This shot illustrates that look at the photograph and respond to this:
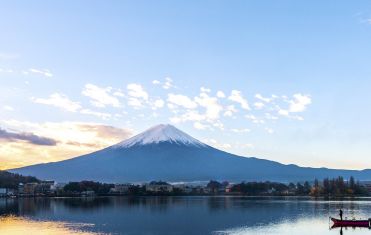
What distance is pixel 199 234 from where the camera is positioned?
20578mm

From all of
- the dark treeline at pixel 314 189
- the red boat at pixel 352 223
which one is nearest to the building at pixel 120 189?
the dark treeline at pixel 314 189

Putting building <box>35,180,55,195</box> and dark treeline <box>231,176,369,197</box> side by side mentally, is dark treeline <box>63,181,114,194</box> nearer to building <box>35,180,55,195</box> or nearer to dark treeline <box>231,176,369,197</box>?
building <box>35,180,55,195</box>

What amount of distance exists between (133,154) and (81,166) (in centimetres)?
1516

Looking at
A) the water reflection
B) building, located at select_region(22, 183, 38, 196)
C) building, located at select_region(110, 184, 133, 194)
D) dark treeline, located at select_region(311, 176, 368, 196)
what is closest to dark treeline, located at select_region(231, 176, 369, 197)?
dark treeline, located at select_region(311, 176, 368, 196)

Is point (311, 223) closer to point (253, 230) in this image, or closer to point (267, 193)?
point (253, 230)

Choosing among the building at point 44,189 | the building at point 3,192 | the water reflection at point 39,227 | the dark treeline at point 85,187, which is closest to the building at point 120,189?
the dark treeline at point 85,187

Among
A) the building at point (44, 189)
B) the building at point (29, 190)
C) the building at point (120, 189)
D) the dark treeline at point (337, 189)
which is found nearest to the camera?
the dark treeline at point (337, 189)

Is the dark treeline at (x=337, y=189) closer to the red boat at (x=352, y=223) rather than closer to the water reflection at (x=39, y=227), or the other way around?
the red boat at (x=352, y=223)

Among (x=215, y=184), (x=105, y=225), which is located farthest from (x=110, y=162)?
(x=105, y=225)

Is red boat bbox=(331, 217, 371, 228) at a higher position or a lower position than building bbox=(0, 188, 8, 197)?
higher

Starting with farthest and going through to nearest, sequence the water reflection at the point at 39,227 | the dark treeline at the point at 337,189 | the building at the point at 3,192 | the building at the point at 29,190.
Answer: the building at the point at 29,190
the building at the point at 3,192
the dark treeline at the point at 337,189
the water reflection at the point at 39,227

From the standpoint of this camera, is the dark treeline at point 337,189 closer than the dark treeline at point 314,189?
Yes

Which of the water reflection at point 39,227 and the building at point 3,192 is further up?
the water reflection at point 39,227

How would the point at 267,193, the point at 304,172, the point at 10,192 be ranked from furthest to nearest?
the point at 304,172 → the point at 267,193 → the point at 10,192
